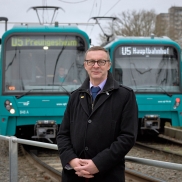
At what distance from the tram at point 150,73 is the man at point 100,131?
30.2 feet

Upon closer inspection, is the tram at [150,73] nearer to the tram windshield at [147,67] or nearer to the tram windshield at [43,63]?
the tram windshield at [147,67]

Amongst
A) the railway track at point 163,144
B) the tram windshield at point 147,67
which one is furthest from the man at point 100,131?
the tram windshield at point 147,67

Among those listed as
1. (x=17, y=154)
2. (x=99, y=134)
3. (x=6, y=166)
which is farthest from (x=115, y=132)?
(x=6, y=166)

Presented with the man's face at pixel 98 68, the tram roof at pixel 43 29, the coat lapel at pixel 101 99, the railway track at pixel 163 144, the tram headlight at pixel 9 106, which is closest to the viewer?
the coat lapel at pixel 101 99

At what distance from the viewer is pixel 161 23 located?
48000mm

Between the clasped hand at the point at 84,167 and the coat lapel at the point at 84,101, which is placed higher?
the coat lapel at the point at 84,101

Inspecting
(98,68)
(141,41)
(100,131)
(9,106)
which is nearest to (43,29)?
(9,106)

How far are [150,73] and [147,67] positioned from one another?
0.66 ft

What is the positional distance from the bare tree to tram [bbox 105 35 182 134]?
1267 inches

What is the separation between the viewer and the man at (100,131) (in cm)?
330

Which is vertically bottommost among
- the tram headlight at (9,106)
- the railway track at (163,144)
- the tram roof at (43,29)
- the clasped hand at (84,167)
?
the railway track at (163,144)

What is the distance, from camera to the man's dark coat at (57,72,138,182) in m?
3.30

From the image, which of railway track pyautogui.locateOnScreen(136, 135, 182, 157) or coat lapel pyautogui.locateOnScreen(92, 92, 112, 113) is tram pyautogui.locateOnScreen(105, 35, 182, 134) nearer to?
railway track pyautogui.locateOnScreen(136, 135, 182, 157)

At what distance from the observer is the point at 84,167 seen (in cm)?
330
